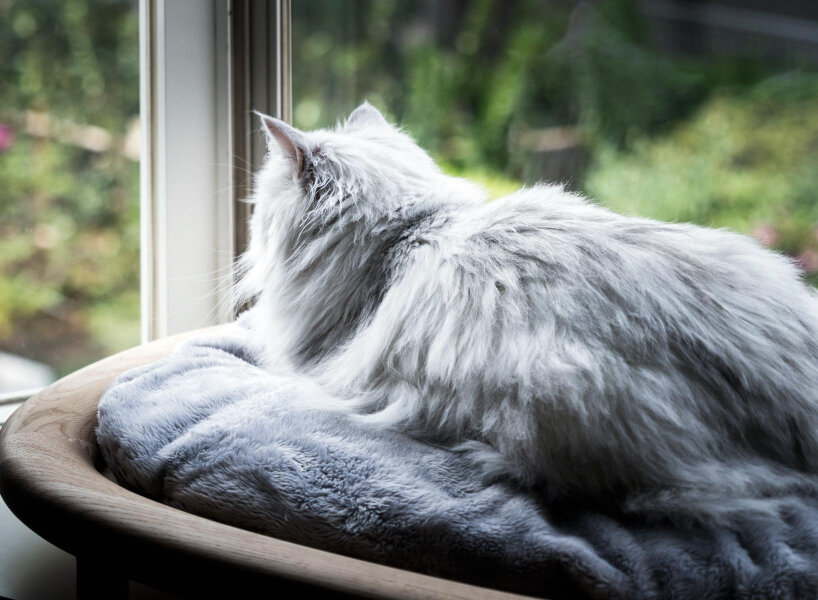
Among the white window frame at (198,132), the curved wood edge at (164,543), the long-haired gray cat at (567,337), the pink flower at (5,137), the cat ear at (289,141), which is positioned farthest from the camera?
the white window frame at (198,132)

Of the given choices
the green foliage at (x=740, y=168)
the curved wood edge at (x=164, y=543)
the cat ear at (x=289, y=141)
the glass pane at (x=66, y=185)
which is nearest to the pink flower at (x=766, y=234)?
the green foliage at (x=740, y=168)

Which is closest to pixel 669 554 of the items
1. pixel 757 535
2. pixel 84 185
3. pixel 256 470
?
pixel 757 535

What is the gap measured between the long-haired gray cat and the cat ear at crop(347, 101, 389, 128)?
0.20m

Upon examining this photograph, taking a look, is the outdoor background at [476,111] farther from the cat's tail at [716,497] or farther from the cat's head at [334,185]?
the cat's tail at [716,497]

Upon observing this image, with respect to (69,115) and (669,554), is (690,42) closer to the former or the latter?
(669,554)

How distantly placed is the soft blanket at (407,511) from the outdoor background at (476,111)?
2.18ft

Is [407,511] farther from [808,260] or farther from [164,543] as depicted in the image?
[808,260]

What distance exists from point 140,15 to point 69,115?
0.27m

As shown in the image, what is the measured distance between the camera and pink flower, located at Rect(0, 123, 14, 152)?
1454mm

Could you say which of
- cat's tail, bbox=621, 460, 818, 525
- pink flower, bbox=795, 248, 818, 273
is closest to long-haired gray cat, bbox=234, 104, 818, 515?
cat's tail, bbox=621, 460, 818, 525

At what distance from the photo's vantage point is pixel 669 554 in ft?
2.43

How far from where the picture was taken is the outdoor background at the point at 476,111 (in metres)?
1.30

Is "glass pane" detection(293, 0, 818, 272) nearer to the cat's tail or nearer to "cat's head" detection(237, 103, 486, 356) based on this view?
"cat's head" detection(237, 103, 486, 356)

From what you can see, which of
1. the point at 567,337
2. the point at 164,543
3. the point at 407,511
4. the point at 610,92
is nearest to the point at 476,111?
the point at 610,92
